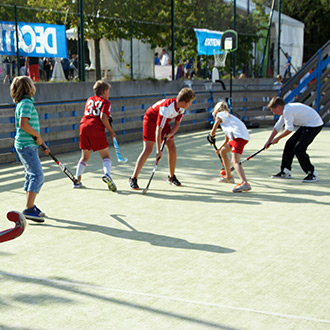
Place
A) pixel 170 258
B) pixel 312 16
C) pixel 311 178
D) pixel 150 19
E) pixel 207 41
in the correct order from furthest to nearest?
pixel 312 16 → pixel 207 41 → pixel 150 19 → pixel 311 178 → pixel 170 258

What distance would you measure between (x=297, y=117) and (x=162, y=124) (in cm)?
240

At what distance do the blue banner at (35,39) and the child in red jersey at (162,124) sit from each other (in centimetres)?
735

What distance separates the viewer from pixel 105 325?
382cm

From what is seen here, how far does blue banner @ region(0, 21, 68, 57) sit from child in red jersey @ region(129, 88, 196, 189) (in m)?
7.35

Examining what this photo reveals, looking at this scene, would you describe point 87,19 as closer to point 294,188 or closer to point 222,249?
point 294,188

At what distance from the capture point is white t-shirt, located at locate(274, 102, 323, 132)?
29.2 feet

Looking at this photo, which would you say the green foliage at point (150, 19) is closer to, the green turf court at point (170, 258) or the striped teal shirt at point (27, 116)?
the green turf court at point (170, 258)

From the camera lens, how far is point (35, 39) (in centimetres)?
1537

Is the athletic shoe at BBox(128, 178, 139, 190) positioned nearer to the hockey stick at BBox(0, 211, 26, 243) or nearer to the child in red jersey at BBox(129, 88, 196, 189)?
the child in red jersey at BBox(129, 88, 196, 189)

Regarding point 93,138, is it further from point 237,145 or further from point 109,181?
point 237,145

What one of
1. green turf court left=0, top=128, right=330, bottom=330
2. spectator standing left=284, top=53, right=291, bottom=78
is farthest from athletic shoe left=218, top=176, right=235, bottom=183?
spectator standing left=284, top=53, right=291, bottom=78

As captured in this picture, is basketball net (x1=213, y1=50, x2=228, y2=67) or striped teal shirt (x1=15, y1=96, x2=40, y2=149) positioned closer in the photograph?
striped teal shirt (x1=15, y1=96, x2=40, y2=149)

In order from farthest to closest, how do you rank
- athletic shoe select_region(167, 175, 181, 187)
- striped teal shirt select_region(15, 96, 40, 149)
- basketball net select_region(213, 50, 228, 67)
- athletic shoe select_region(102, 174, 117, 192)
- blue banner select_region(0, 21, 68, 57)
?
1. basketball net select_region(213, 50, 228, 67)
2. blue banner select_region(0, 21, 68, 57)
3. athletic shoe select_region(167, 175, 181, 187)
4. athletic shoe select_region(102, 174, 117, 192)
5. striped teal shirt select_region(15, 96, 40, 149)

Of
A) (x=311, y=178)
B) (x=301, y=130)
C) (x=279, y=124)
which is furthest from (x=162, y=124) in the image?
(x=311, y=178)
